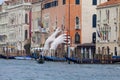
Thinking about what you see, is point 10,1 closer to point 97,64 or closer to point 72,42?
point 72,42

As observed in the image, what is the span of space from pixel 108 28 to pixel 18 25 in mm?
35909

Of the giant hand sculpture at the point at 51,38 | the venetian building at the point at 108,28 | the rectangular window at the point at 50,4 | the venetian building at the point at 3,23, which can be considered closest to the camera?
the venetian building at the point at 108,28

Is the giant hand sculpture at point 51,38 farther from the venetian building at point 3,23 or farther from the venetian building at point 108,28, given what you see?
the venetian building at point 3,23

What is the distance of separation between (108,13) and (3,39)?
1842 inches

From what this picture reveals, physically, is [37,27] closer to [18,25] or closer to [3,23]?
[18,25]

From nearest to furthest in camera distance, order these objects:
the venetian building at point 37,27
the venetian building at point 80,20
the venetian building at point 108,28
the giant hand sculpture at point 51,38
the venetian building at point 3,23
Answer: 1. the venetian building at point 108,28
2. the venetian building at point 80,20
3. the giant hand sculpture at point 51,38
4. the venetian building at point 37,27
5. the venetian building at point 3,23

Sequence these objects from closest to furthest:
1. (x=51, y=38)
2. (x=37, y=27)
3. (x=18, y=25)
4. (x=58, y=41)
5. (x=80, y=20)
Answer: (x=58, y=41)
(x=80, y=20)
(x=51, y=38)
(x=37, y=27)
(x=18, y=25)

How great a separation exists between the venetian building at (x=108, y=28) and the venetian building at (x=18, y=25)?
28.6m

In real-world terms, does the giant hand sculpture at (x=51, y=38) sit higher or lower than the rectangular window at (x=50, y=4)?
lower

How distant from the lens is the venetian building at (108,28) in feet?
301

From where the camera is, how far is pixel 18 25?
418 feet

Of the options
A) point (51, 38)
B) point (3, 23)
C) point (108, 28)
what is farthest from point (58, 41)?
point (3, 23)

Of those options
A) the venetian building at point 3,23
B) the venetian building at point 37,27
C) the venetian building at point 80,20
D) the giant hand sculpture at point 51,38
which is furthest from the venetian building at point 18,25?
the venetian building at point 80,20

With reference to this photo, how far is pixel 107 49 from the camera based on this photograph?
305 ft
